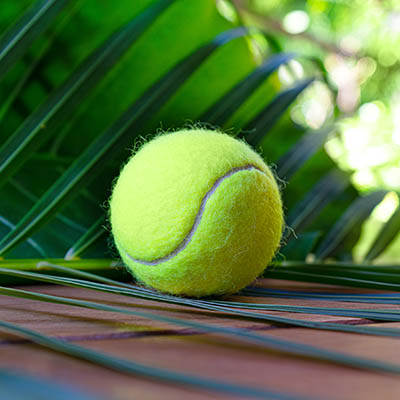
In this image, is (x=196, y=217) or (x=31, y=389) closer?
(x=31, y=389)

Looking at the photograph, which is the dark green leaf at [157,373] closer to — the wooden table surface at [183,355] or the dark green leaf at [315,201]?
the wooden table surface at [183,355]

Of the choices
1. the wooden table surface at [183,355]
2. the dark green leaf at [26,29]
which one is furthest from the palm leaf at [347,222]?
the dark green leaf at [26,29]

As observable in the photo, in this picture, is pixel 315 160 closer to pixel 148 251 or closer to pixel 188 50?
pixel 188 50

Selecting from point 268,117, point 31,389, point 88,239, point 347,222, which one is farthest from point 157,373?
point 347,222

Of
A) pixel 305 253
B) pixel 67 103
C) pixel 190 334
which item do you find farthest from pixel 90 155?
pixel 305 253

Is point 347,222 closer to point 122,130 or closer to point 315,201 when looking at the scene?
point 315,201

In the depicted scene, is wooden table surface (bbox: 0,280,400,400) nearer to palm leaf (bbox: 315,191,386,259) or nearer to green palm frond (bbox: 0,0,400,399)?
green palm frond (bbox: 0,0,400,399)
